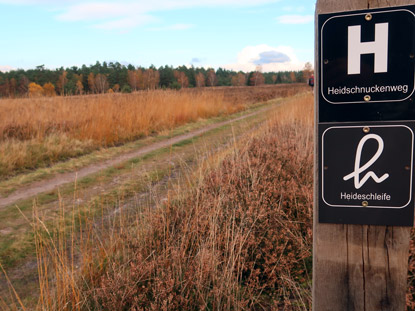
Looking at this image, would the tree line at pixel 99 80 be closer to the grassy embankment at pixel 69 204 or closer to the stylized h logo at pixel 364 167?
the grassy embankment at pixel 69 204

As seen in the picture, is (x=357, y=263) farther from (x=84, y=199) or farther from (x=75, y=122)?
(x=75, y=122)

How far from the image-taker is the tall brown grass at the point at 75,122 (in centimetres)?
833

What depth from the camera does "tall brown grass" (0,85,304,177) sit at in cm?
833

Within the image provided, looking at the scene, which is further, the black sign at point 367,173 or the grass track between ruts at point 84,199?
the grass track between ruts at point 84,199

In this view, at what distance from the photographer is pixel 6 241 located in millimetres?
4023

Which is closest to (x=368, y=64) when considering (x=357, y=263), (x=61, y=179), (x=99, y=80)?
(x=357, y=263)

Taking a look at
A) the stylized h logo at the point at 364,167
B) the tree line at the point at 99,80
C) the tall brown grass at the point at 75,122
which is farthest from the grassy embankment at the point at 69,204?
the tree line at the point at 99,80

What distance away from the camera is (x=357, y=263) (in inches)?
54.0

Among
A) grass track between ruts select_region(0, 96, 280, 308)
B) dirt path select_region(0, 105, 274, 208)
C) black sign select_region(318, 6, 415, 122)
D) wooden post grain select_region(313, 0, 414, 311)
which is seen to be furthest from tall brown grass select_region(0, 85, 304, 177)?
black sign select_region(318, 6, 415, 122)

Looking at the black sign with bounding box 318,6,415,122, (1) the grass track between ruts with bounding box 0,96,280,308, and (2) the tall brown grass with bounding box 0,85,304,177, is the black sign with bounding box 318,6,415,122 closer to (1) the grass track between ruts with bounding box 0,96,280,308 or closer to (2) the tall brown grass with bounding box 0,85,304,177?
(1) the grass track between ruts with bounding box 0,96,280,308

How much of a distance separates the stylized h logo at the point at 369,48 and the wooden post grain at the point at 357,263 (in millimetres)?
94

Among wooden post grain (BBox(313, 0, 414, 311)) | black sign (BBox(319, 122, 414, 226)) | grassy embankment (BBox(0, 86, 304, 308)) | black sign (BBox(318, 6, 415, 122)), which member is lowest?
grassy embankment (BBox(0, 86, 304, 308))

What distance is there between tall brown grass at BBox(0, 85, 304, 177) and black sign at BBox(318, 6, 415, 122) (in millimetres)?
7425

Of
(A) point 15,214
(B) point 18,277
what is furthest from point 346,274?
(A) point 15,214
